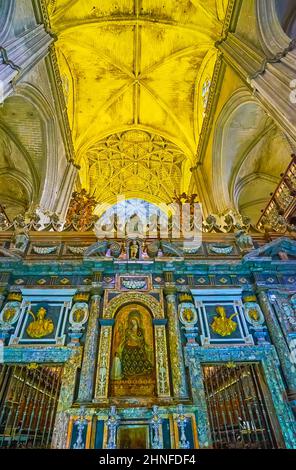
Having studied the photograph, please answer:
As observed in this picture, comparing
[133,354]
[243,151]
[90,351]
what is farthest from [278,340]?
[243,151]

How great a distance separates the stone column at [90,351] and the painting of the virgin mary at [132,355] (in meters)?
0.33

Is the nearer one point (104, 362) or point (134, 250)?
point (104, 362)

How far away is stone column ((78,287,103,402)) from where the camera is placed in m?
4.01

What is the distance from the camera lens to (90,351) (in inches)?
174

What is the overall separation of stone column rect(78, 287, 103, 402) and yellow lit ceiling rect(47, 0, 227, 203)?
40.0 ft

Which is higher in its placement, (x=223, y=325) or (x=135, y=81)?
(x=135, y=81)

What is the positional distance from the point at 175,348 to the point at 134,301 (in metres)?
1.13

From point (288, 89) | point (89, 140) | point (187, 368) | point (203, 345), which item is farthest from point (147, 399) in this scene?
point (89, 140)

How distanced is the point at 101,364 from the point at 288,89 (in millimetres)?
7315

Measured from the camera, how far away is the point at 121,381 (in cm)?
421

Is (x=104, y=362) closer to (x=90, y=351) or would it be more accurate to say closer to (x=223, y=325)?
(x=90, y=351)

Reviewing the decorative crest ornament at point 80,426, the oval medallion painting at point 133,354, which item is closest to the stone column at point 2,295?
the oval medallion painting at point 133,354

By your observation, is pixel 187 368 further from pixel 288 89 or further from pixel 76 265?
pixel 288 89

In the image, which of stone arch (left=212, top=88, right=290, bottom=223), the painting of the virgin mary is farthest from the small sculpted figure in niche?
stone arch (left=212, top=88, right=290, bottom=223)
